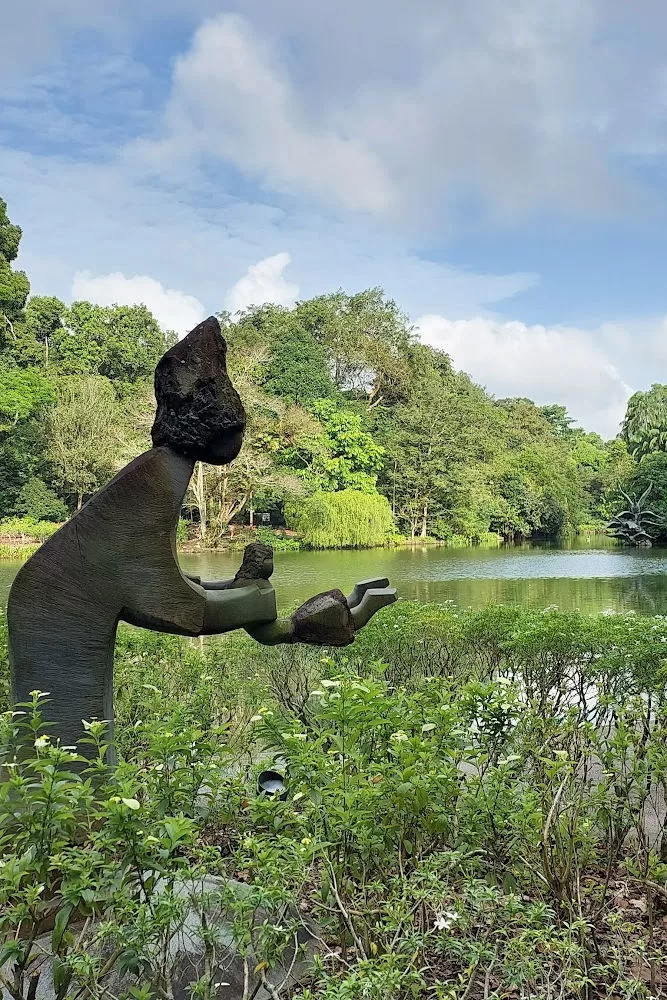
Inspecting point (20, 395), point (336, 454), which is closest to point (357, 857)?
point (20, 395)

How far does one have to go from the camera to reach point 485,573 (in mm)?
21562

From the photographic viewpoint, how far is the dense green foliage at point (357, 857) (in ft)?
6.08

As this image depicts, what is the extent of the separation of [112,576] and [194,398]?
692 millimetres

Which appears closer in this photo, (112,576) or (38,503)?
(112,576)

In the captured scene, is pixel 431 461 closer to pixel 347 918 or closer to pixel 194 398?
pixel 194 398

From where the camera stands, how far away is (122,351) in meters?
35.8

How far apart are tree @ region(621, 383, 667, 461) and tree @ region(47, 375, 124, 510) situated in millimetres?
24869

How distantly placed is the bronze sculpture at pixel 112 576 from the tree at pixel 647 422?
37844 mm

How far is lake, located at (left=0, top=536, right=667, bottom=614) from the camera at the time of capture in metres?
15.7

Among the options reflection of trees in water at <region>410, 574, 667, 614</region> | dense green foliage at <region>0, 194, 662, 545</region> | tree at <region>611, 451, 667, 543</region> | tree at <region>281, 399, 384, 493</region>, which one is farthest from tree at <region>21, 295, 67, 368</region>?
tree at <region>611, 451, 667, 543</region>

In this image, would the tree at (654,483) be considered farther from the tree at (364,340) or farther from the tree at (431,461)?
the tree at (364,340)

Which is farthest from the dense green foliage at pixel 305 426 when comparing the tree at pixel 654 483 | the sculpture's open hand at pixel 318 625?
the sculpture's open hand at pixel 318 625

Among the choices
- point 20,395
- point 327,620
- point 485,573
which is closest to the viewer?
point 327,620

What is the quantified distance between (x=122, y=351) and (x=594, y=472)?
93.7ft
